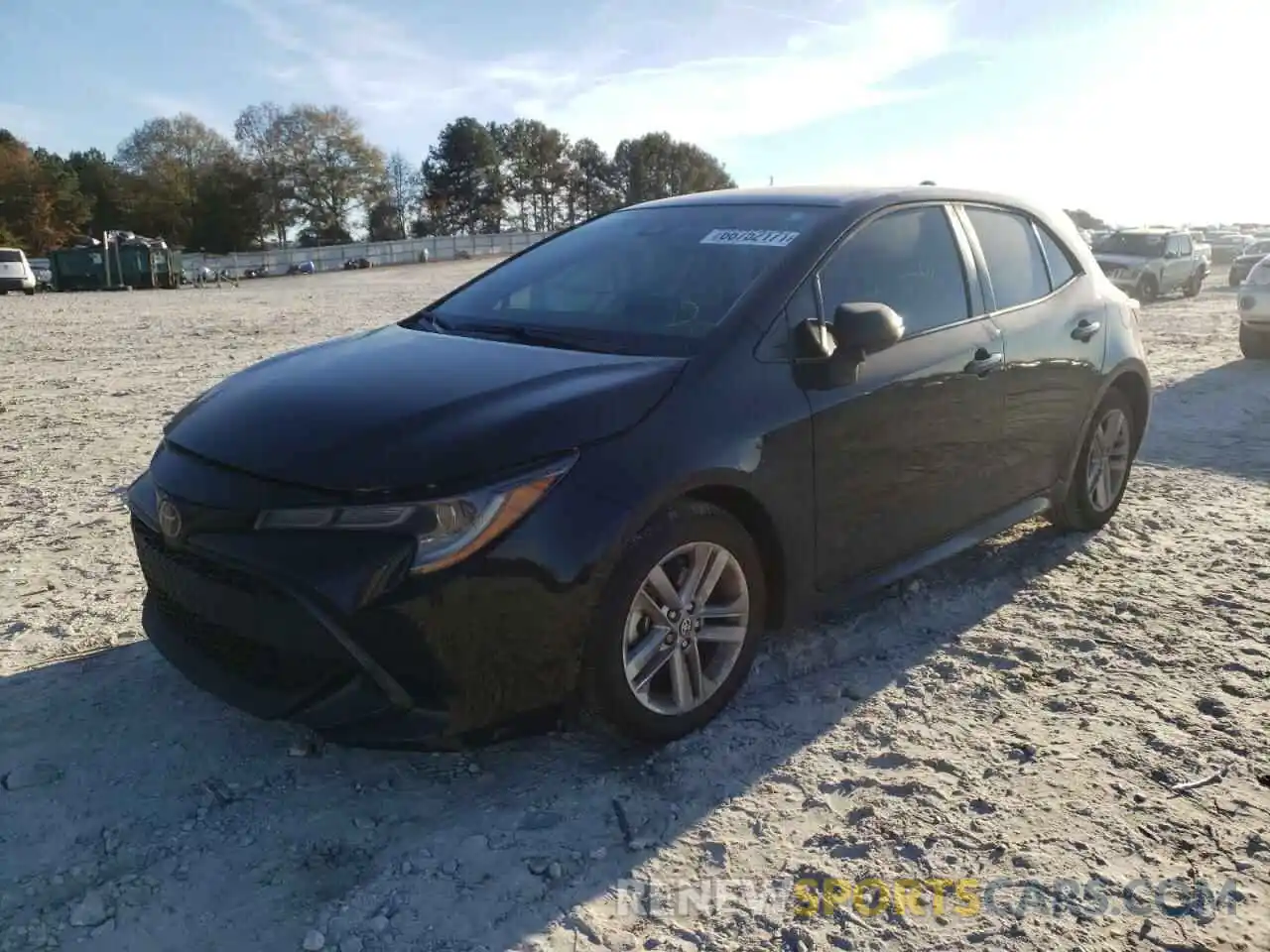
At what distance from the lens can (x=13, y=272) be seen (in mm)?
34250

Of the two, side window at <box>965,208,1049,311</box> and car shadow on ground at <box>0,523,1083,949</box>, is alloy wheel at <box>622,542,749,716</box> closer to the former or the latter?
car shadow on ground at <box>0,523,1083,949</box>

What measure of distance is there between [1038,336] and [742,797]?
2.59 m

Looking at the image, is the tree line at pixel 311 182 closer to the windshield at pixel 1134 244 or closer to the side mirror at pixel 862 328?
the windshield at pixel 1134 244

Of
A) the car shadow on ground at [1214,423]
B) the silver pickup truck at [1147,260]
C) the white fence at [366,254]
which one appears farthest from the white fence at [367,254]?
the car shadow on ground at [1214,423]

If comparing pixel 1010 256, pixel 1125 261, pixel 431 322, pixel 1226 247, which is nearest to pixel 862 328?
pixel 1010 256

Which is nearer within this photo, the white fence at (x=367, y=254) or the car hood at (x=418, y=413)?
the car hood at (x=418, y=413)

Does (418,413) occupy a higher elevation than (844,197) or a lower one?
lower

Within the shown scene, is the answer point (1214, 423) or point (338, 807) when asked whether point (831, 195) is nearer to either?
point (338, 807)

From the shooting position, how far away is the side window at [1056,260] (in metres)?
4.80

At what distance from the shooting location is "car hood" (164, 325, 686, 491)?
8.98 feet

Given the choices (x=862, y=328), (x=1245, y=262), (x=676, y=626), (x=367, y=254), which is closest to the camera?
(x=676, y=626)

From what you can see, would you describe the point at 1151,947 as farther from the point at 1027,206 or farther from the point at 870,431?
the point at 1027,206

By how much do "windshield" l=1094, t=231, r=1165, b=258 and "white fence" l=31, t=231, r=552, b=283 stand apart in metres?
43.1

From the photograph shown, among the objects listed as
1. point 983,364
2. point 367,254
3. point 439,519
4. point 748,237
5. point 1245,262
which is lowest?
point 1245,262
